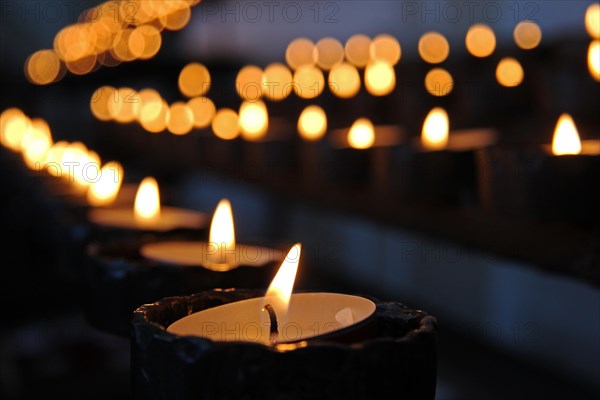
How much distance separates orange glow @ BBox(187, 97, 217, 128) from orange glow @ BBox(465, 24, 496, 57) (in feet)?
2.97

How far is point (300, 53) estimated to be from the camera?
122 inches

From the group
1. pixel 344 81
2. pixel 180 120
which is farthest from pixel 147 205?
pixel 180 120

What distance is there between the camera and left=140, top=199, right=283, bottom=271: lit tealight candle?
559 mm

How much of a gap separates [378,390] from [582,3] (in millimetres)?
1291

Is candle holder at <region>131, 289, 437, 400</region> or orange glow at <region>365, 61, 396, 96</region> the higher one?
orange glow at <region>365, 61, 396, 96</region>

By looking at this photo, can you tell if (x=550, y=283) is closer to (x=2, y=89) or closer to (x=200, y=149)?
(x=200, y=149)

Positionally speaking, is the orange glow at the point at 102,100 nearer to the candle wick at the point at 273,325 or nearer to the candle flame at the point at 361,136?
the candle flame at the point at 361,136

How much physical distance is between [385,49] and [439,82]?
71 cm

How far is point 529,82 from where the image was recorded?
1344mm

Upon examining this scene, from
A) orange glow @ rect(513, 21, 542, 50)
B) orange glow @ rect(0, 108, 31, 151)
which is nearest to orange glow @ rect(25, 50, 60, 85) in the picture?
orange glow @ rect(0, 108, 31, 151)

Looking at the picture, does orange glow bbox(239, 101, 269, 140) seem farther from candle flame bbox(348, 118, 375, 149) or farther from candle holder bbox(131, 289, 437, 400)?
candle holder bbox(131, 289, 437, 400)

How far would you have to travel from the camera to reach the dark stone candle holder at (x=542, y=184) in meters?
0.64

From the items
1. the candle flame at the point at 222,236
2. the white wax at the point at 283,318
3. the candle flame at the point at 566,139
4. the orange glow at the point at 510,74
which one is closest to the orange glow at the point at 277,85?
the orange glow at the point at 510,74

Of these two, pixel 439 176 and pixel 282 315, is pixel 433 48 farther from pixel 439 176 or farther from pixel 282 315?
pixel 282 315
